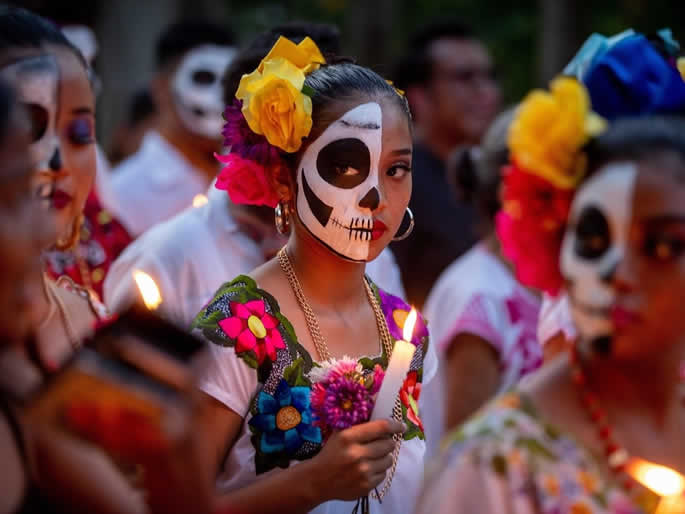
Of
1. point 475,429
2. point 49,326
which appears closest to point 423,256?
point 49,326

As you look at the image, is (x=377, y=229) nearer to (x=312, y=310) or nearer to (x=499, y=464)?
(x=312, y=310)

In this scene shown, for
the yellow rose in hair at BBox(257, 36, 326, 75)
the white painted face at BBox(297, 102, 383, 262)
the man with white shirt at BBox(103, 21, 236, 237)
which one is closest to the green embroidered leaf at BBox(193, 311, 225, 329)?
the white painted face at BBox(297, 102, 383, 262)

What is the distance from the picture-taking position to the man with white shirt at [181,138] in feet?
20.3

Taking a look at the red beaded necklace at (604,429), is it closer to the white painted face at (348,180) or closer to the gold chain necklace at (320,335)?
the gold chain necklace at (320,335)

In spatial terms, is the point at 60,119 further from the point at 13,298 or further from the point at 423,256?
the point at 423,256

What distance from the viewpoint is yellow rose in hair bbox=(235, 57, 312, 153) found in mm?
2871

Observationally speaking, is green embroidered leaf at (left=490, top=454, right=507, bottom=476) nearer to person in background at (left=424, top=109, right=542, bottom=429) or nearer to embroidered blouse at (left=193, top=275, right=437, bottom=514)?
embroidered blouse at (left=193, top=275, right=437, bottom=514)

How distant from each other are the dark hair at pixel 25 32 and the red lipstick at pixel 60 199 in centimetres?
42

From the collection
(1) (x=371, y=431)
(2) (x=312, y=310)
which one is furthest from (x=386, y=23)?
(1) (x=371, y=431)

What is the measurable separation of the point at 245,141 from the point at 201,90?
3264 mm

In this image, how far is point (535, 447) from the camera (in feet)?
6.71

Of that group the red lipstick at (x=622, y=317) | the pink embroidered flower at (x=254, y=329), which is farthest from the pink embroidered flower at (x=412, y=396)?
the red lipstick at (x=622, y=317)

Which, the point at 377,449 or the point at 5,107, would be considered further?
the point at 377,449

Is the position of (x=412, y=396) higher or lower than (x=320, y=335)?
lower
